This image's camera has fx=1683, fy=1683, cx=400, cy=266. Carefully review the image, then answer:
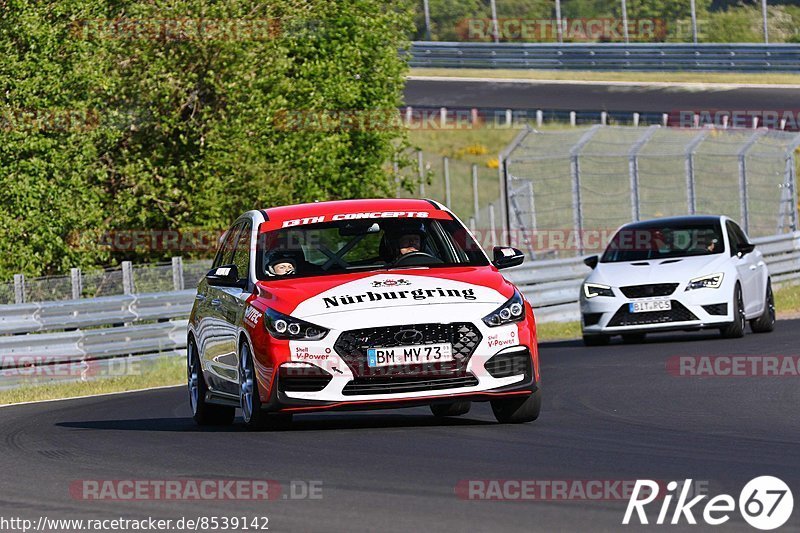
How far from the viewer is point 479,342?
1059 centimetres

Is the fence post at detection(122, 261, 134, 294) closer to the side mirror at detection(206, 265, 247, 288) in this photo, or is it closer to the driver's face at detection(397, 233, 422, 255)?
the side mirror at detection(206, 265, 247, 288)

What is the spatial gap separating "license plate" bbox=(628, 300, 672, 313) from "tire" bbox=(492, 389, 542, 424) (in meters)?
8.32

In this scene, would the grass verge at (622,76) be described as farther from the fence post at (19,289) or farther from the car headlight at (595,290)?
the fence post at (19,289)

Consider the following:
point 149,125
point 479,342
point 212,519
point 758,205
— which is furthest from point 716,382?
point 758,205

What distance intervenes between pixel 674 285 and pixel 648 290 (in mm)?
305

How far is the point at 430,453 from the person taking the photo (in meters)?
9.56

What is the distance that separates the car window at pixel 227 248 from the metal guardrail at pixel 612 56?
1670 inches

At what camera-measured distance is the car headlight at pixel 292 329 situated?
10.5 metres

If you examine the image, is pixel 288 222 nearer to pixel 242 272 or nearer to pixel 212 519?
pixel 242 272

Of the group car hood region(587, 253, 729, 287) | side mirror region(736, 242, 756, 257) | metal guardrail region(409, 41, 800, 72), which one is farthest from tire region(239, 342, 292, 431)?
metal guardrail region(409, 41, 800, 72)

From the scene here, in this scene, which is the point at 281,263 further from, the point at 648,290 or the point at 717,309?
the point at 717,309

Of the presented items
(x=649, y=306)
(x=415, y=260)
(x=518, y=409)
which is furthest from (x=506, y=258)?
(x=649, y=306)

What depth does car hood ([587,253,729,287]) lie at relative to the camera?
19.4 m

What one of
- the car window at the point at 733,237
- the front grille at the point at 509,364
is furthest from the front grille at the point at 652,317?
the front grille at the point at 509,364
